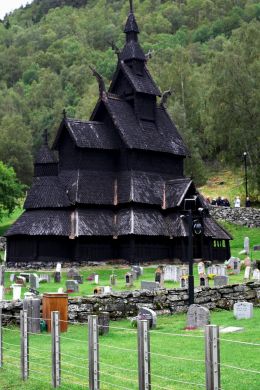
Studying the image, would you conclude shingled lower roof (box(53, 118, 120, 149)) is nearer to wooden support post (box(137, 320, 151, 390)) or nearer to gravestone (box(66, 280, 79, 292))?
gravestone (box(66, 280, 79, 292))

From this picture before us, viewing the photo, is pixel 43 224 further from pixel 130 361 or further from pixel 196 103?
pixel 196 103

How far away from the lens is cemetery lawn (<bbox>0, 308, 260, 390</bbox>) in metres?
12.8

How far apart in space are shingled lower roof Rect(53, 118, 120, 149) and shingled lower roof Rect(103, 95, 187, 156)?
48.5 inches

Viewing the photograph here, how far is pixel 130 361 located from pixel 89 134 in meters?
38.3

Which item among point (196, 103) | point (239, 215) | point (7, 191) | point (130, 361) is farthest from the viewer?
point (196, 103)

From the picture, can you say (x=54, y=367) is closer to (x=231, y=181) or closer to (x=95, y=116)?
(x=95, y=116)

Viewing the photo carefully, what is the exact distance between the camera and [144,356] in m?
11.0

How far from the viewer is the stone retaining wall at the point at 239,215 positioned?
58719 mm

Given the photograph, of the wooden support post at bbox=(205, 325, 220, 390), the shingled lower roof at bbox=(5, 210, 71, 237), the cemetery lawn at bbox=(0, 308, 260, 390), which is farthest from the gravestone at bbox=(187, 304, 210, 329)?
the shingled lower roof at bbox=(5, 210, 71, 237)

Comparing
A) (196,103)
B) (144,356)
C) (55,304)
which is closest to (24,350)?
(144,356)

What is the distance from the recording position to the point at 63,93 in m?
150

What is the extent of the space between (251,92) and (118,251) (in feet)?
79.7

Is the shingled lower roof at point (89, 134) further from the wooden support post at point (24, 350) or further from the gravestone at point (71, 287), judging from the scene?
the wooden support post at point (24, 350)

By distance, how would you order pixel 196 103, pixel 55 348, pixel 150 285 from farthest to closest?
pixel 196 103, pixel 150 285, pixel 55 348
